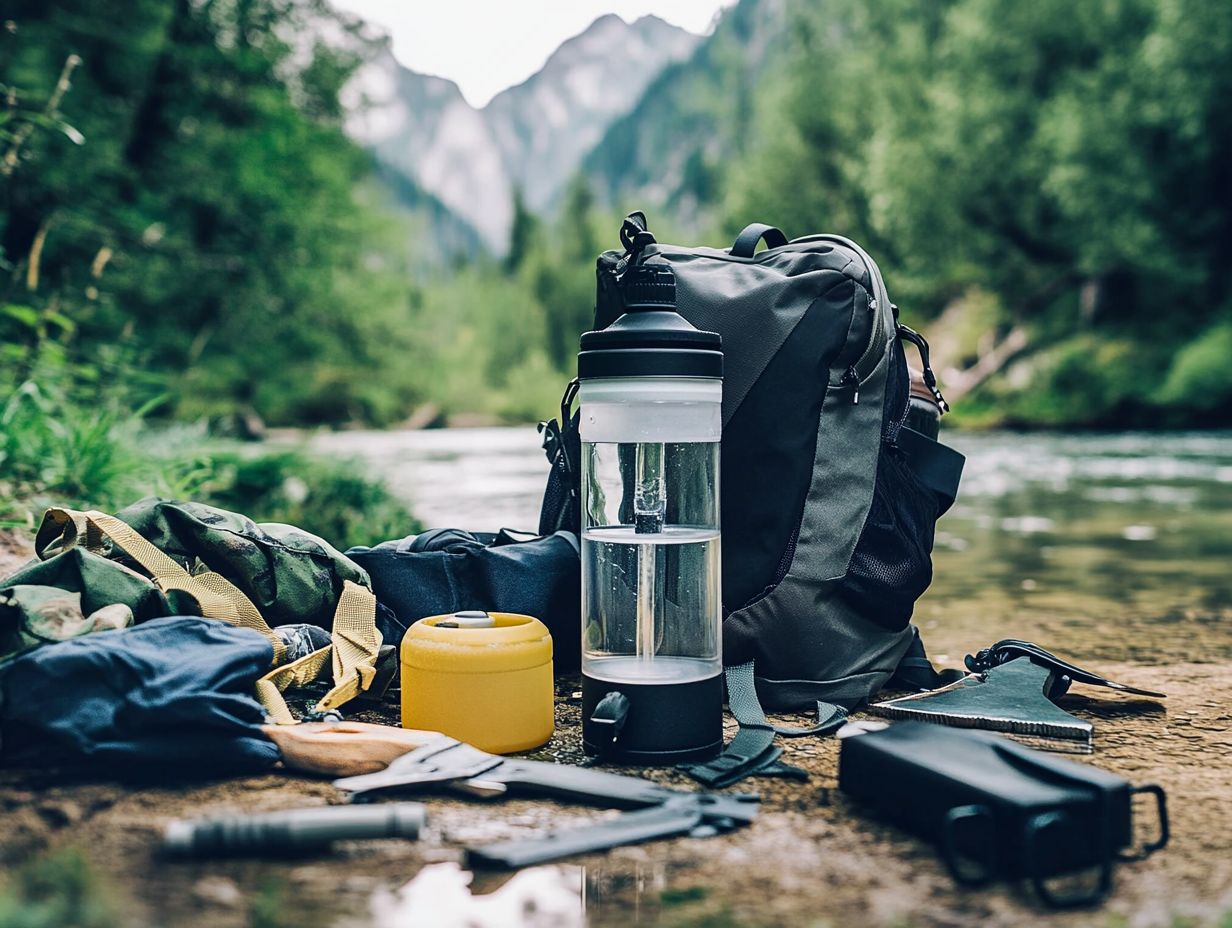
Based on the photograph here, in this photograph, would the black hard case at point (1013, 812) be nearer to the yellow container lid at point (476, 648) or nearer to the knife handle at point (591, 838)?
the knife handle at point (591, 838)

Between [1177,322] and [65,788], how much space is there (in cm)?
2694

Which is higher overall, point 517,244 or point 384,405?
point 517,244

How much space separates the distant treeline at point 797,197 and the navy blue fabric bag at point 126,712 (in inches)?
132

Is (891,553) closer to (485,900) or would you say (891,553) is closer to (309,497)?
(485,900)

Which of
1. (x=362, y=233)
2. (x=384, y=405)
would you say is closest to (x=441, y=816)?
(x=362, y=233)

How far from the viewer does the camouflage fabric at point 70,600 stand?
2330 mm

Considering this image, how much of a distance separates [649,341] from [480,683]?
2.92 ft

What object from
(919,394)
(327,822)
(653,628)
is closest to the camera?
(327,822)

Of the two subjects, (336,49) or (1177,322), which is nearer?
(336,49)

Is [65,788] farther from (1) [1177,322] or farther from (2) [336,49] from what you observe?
(1) [1177,322]

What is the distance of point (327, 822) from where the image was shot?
6.15 ft

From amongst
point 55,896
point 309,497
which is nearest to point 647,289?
point 55,896

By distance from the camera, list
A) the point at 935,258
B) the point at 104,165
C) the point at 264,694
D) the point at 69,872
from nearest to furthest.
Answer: the point at 69,872
the point at 264,694
the point at 104,165
the point at 935,258

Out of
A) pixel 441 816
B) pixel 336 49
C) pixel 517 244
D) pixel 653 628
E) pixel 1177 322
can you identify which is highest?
pixel 517 244
